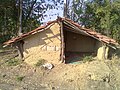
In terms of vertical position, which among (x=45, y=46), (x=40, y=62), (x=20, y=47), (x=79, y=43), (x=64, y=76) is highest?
(x=45, y=46)

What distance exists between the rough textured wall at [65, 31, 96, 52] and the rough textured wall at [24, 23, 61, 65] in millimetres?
2945

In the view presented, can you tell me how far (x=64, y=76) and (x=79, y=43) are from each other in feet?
17.1

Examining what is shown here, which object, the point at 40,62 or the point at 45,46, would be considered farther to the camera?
the point at 45,46

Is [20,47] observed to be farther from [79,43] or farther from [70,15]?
[70,15]

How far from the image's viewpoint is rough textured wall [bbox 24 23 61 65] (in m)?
15.9

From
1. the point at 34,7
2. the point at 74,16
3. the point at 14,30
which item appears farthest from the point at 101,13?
the point at 14,30

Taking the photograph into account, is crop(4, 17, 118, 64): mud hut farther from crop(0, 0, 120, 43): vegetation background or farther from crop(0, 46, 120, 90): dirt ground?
crop(0, 0, 120, 43): vegetation background

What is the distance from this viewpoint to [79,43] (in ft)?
62.4

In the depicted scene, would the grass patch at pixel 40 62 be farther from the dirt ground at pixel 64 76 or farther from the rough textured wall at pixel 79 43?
the rough textured wall at pixel 79 43

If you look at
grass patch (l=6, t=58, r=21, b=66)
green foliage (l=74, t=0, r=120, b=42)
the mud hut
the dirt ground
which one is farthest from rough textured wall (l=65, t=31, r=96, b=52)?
green foliage (l=74, t=0, r=120, b=42)

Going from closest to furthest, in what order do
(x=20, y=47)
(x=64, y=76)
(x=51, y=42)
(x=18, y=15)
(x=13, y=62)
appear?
(x=64, y=76)
(x=51, y=42)
(x=13, y=62)
(x=20, y=47)
(x=18, y=15)

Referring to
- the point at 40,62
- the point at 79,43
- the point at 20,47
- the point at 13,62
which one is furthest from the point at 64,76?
the point at 79,43

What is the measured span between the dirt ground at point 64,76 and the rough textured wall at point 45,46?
601 millimetres

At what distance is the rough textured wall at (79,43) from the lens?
18.8 metres
